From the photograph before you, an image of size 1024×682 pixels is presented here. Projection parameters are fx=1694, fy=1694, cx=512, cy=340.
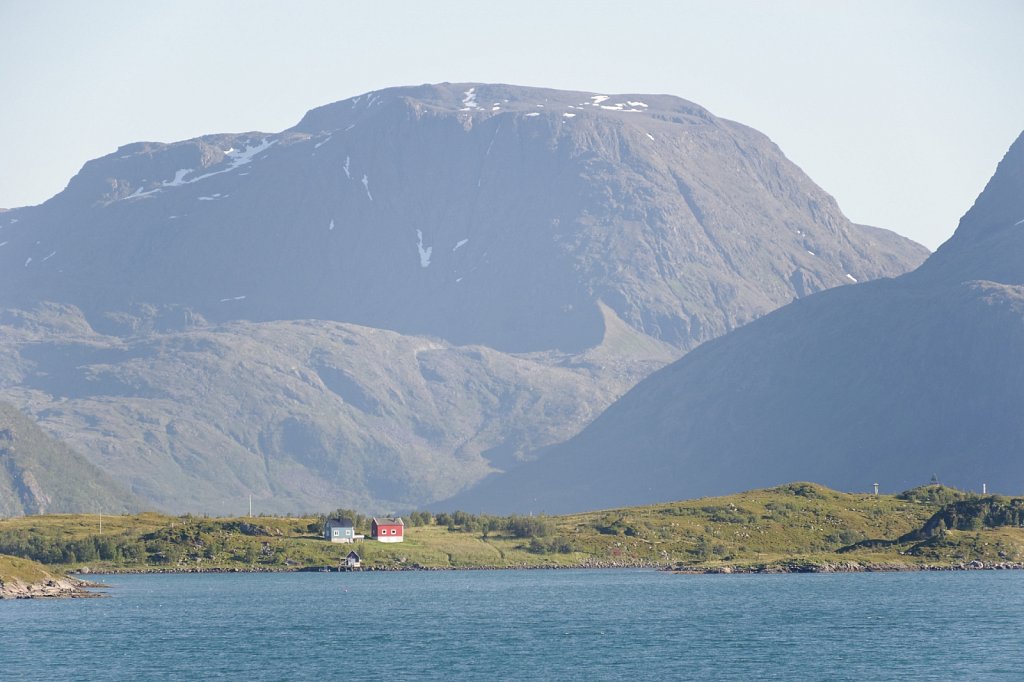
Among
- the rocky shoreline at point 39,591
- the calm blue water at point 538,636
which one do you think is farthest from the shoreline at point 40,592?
the calm blue water at point 538,636

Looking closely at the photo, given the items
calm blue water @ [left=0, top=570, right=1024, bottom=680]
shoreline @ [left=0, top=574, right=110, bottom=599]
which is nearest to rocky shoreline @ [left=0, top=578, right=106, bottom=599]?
shoreline @ [left=0, top=574, right=110, bottom=599]

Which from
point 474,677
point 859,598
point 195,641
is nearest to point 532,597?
point 859,598

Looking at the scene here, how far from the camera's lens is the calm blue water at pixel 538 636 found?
429 feet

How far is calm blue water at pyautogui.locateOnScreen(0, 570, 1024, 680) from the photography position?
13088 centimetres

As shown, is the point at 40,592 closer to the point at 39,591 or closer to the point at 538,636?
the point at 39,591

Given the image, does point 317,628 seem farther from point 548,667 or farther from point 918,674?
point 918,674

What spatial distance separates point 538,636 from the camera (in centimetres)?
15375

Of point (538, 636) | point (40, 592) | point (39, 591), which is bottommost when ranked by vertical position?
point (538, 636)

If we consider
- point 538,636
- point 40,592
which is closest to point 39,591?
point 40,592

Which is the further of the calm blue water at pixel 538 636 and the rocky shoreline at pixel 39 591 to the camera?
the rocky shoreline at pixel 39 591

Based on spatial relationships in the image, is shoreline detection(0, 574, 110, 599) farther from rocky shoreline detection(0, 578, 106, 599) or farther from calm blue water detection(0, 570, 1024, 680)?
calm blue water detection(0, 570, 1024, 680)

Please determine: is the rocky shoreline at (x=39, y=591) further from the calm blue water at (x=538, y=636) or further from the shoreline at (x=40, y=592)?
the calm blue water at (x=538, y=636)

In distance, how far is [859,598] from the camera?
7328 inches

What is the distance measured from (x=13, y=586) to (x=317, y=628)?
49.9 metres
